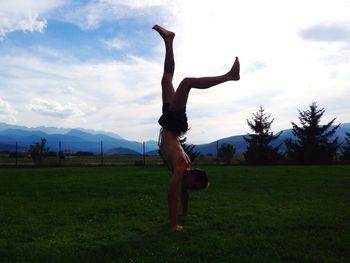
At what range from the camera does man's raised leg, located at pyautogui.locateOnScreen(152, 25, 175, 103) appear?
7.00 m

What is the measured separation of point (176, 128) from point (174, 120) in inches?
5.3

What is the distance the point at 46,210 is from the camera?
8.16 meters

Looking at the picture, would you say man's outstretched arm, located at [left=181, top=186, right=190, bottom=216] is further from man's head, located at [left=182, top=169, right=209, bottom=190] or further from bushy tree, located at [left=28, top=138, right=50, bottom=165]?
bushy tree, located at [left=28, top=138, right=50, bottom=165]

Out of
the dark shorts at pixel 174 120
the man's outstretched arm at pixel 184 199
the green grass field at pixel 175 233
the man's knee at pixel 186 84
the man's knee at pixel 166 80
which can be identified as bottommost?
the green grass field at pixel 175 233

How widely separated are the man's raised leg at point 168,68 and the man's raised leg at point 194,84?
0.99ft

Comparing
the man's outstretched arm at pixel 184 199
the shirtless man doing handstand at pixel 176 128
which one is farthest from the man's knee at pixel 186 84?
the man's outstretched arm at pixel 184 199

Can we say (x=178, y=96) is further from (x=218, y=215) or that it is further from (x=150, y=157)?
(x=150, y=157)

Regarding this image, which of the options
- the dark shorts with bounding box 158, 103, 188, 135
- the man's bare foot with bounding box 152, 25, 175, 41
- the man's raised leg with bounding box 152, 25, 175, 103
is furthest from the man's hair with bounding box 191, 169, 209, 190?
the man's bare foot with bounding box 152, 25, 175, 41

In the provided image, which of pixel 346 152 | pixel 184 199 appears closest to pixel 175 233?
pixel 184 199

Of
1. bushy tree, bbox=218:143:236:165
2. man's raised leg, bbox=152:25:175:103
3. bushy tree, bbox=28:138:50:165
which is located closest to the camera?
man's raised leg, bbox=152:25:175:103

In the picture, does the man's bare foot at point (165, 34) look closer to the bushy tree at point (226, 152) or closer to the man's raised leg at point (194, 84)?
the man's raised leg at point (194, 84)

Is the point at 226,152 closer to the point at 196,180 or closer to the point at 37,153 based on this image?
the point at 37,153

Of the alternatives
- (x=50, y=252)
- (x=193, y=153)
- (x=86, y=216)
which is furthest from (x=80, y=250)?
(x=193, y=153)

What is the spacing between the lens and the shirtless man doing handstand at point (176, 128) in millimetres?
6438
